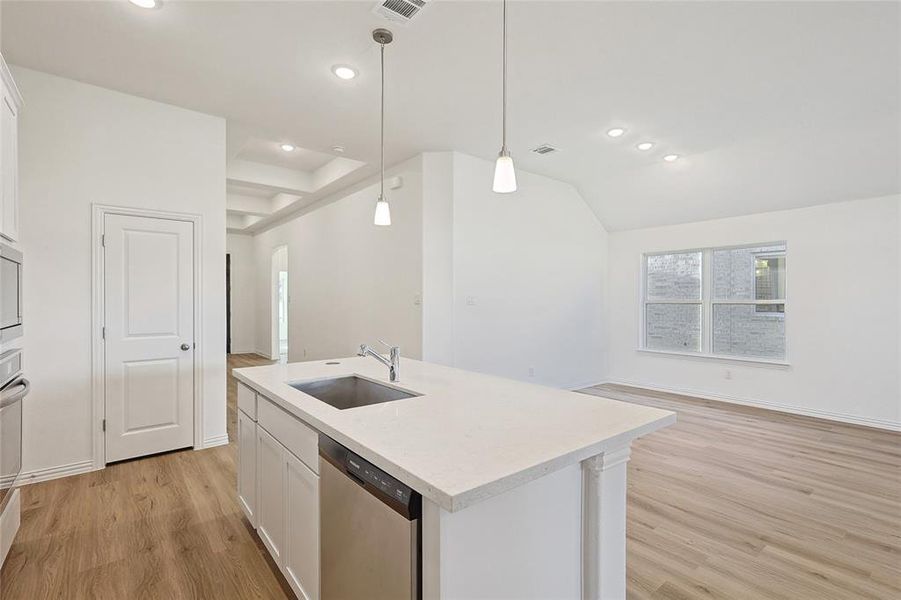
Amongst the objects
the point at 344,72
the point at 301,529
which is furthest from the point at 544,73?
the point at 301,529

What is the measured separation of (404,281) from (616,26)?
9.93 ft

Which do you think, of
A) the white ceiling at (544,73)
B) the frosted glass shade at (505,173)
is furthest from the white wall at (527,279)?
the frosted glass shade at (505,173)

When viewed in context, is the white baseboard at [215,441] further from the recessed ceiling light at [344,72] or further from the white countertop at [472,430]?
the recessed ceiling light at [344,72]

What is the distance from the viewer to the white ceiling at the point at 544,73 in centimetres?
242

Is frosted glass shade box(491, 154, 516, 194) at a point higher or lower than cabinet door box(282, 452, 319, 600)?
higher

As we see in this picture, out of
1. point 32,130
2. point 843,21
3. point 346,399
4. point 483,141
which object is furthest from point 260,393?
point 843,21

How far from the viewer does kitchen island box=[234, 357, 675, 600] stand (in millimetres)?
1073

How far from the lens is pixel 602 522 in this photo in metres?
1.39

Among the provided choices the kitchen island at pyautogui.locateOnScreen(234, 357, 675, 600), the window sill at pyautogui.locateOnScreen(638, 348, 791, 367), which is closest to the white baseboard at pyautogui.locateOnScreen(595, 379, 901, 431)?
the window sill at pyautogui.locateOnScreen(638, 348, 791, 367)

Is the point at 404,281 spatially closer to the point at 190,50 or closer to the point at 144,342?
the point at 144,342

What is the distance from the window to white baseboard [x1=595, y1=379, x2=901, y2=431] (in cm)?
53

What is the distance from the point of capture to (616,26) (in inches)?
98.2

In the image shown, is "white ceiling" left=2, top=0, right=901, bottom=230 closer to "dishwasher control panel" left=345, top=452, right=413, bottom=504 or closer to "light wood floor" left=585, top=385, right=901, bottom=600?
"dishwasher control panel" left=345, top=452, right=413, bottom=504

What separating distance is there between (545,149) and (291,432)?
3.86 metres
